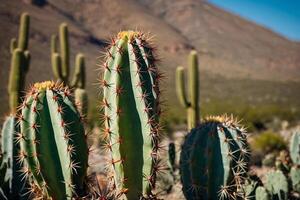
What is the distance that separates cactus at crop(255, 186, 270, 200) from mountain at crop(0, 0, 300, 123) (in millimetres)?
31888

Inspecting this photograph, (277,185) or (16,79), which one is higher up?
(16,79)

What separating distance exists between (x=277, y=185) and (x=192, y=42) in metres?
111

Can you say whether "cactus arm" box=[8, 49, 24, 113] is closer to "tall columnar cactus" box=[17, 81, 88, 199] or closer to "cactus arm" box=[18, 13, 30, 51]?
"cactus arm" box=[18, 13, 30, 51]

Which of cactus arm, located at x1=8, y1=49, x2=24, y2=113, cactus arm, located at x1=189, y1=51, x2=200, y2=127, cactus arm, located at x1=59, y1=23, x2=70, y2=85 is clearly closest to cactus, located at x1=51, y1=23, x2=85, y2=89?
cactus arm, located at x1=59, y1=23, x2=70, y2=85

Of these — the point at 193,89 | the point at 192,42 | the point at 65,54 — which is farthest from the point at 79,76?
the point at 192,42

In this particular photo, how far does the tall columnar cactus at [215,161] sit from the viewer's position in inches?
185

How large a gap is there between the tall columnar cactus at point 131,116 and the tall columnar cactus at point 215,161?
0.82m

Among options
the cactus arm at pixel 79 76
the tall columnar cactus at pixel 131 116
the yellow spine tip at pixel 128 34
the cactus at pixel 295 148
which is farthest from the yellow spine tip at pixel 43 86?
the cactus arm at pixel 79 76

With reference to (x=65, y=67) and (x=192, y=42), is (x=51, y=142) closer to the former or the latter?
(x=65, y=67)

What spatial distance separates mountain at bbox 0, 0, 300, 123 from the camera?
6262 cm

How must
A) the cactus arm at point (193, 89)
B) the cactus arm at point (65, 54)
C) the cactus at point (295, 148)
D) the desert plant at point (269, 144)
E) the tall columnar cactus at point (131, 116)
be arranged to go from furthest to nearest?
the desert plant at point (269, 144) < the cactus arm at point (65, 54) < the cactus arm at point (193, 89) < the cactus at point (295, 148) < the tall columnar cactus at point (131, 116)

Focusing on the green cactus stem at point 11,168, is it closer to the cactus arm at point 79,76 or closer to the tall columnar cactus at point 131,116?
the tall columnar cactus at point 131,116

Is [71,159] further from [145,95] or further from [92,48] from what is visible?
[92,48]

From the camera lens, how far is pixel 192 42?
376 feet
